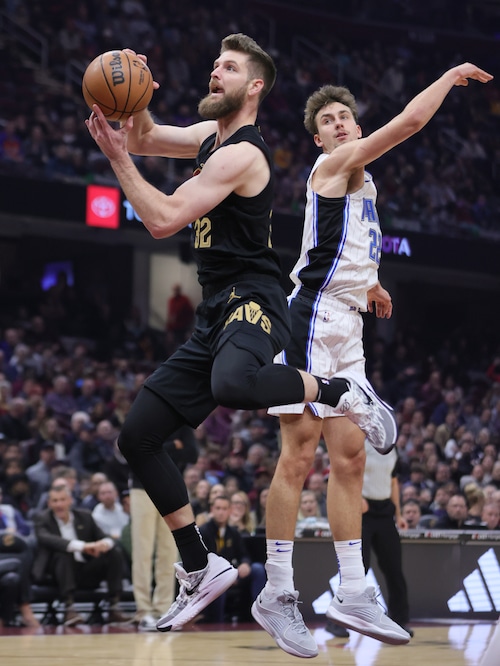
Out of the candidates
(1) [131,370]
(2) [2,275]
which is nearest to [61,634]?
(1) [131,370]

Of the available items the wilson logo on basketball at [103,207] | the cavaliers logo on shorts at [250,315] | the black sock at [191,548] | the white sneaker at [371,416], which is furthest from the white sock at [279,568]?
the wilson logo on basketball at [103,207]

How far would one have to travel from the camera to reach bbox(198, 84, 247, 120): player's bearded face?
17.5 ft

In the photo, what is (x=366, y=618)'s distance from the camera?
5695 mm

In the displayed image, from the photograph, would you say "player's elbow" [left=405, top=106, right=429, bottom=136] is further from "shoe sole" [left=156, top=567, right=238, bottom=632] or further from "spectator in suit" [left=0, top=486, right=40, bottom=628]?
"spectator in suit" [left=0, top=486, right=40, bottom=628]

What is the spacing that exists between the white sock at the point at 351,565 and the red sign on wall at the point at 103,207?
12079mm

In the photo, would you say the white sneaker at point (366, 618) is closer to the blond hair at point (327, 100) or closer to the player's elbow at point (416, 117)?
the player's elbow at point (416, 117)

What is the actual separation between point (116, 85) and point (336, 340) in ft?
6.10

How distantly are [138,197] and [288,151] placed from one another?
17203mm

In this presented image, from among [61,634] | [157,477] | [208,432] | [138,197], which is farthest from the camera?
[208,432]

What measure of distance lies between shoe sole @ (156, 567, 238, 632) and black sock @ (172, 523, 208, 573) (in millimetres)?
103

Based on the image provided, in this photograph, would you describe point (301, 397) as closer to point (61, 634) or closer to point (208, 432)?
point (61, 634)

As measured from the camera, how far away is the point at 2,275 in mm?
20984

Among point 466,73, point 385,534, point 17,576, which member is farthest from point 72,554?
point 466,73

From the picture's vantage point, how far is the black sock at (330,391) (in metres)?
5.35
